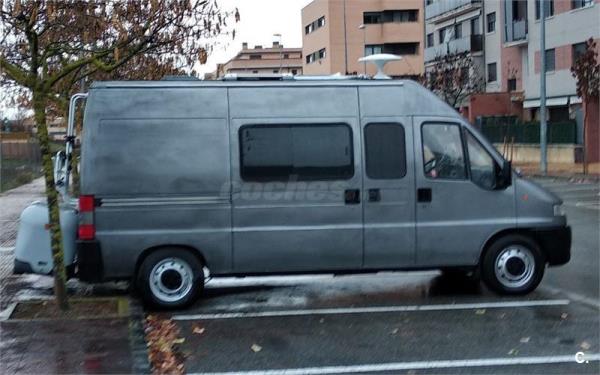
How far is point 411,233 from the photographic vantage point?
9.30 meters

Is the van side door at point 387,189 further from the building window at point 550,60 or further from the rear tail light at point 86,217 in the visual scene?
the building window at point 550,60

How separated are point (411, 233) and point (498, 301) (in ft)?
3.88

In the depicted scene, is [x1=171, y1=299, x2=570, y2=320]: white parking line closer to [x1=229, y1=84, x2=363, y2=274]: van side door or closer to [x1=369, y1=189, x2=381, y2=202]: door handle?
[x1=229, y1=84, x2=363, y2=274]: van side door

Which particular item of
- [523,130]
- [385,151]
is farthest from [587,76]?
[385,151]

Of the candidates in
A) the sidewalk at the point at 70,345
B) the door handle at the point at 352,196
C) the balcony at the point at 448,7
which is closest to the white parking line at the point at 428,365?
the sidewalk at the point at 70,345

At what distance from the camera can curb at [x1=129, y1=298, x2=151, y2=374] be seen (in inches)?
263

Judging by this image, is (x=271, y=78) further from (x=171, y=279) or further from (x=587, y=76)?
(x=587, y=76)

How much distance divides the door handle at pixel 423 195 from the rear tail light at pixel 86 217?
11.1ft

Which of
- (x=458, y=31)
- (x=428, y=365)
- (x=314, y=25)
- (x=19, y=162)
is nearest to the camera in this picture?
(x=428, y=365)

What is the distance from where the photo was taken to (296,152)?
9.11 m

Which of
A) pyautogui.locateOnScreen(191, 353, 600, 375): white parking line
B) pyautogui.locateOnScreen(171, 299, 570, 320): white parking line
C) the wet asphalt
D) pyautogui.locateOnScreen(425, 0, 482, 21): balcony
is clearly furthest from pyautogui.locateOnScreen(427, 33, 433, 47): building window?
pyautogui.locateOnScreen(191, 353, 600, 375): white parking line

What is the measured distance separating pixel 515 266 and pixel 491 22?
151 ft

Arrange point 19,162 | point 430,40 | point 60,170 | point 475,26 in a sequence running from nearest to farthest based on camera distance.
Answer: point 60,170 → point 19,162 → point 475,26 → point 430,40

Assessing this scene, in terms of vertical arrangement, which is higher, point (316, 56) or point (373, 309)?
point (316, 56)
